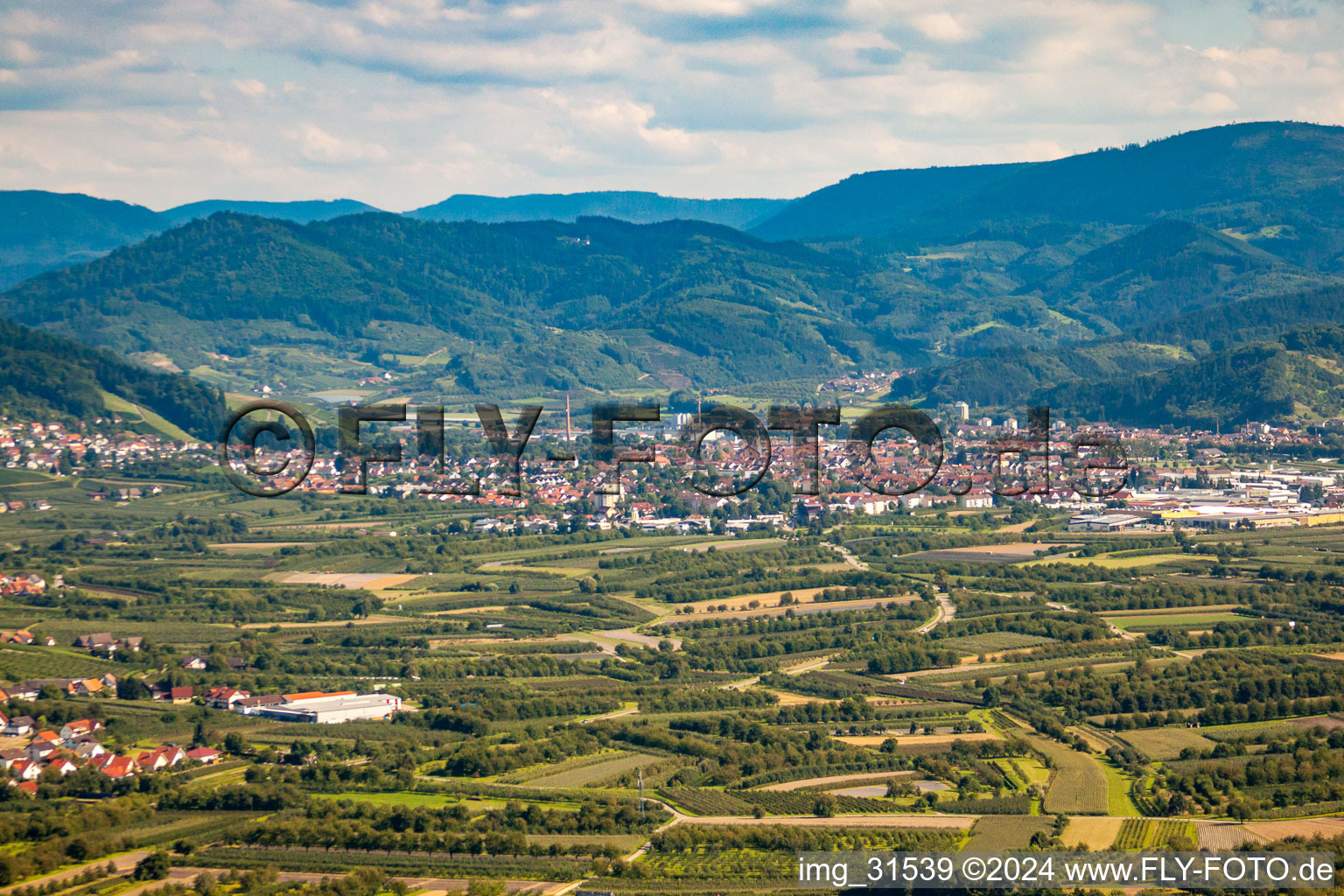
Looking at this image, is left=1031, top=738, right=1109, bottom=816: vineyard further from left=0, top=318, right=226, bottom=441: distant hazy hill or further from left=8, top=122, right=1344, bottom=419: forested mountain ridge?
left=0, top=318, right=226, bottom=441: distant hazy hill

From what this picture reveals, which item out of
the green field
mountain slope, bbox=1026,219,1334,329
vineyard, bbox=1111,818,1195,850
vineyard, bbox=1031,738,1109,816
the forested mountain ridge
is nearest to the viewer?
vineyard, bbox=1111,818,1195,850

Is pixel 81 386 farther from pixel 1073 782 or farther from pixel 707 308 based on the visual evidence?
pixel 707 308

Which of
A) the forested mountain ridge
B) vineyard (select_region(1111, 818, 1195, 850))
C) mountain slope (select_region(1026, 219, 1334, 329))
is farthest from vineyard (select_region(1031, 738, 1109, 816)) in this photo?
mountain slope (select_region(1026, 219, 1334, 329))

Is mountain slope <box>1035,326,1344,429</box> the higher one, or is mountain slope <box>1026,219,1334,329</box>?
mountain slope <box>1026,219,1334,329</box>

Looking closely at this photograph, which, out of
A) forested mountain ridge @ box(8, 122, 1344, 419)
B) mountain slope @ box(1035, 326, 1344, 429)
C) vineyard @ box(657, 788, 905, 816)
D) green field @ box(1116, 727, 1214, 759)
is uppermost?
forested mountain ridge @ box(8, 122, 1344, 419)

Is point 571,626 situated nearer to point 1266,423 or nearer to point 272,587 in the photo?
point 272,587

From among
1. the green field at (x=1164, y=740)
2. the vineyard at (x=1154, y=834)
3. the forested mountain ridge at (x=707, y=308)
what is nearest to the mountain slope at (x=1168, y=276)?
the forested mountain ridge at (x=707, y=308)
